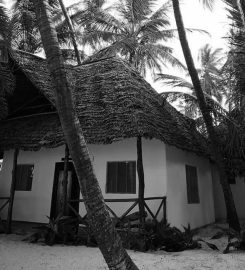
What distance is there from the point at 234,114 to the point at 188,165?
2507 millimetres

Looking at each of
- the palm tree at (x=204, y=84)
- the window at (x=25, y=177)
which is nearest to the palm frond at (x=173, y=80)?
the palm tree at (x=204, y=84)

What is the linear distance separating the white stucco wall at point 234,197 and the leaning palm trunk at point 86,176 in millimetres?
9459

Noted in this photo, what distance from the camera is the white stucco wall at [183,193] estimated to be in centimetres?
748

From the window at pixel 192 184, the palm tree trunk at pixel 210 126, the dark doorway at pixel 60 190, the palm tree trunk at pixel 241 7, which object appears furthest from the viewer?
the window at pixel 192 184

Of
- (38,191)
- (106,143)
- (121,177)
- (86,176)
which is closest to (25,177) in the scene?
(38,191)

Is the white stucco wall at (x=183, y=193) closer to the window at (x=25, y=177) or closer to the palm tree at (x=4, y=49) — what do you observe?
the palm tree at (x=4, y=49)

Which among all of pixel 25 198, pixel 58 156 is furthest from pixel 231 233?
pixel 25 198

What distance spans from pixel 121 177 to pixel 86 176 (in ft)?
16.2

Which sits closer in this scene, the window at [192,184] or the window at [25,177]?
the window at [192,184]

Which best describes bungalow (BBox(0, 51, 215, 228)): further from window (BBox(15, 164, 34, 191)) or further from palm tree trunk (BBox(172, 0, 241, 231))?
palm tree trunk (BBox(172, 0, 241, 231))

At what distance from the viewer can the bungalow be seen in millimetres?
6875

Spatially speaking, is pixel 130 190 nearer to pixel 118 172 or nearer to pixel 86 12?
pixel 118 172

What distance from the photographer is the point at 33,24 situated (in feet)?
49.6

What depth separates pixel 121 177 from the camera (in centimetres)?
780
